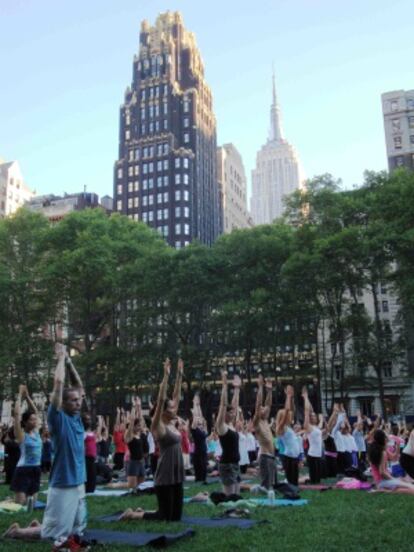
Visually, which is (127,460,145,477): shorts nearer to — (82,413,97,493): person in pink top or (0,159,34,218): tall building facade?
(82,413,97,493): person in pink top

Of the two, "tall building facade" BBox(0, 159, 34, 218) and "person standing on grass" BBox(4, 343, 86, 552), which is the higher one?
"tall building facade" BBox(0, 159, 34, 218)

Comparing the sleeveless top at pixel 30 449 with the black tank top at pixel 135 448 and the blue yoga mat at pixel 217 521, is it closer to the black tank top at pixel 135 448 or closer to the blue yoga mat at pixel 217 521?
the blue yoga mat at pixel 217 521

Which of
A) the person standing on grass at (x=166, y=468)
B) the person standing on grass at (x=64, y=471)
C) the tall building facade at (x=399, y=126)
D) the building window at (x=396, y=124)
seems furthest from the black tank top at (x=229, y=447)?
the building window at (x=396, y=124)

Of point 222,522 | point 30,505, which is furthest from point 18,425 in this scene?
point 222,522

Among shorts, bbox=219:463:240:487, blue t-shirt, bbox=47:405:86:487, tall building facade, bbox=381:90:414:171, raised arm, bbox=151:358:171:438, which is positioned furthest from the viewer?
tall building facade, bbox=381:90:414:171

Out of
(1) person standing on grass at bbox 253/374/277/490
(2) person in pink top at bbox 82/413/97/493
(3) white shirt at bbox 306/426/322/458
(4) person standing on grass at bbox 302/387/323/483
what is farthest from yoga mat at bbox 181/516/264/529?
(3) white shirt at bbox 306/426/322/458

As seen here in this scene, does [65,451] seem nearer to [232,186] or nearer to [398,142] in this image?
[398,142]

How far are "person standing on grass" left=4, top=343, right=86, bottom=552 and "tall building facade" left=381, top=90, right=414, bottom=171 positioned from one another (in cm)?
8087

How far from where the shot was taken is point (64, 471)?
6848 millimetres

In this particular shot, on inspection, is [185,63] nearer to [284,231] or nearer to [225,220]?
[225,220]

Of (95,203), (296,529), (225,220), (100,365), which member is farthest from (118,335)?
(225,220)

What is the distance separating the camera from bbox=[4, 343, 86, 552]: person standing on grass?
6703 millimetres

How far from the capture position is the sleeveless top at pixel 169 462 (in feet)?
30.0

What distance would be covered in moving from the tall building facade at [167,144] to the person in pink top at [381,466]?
100224 mm
